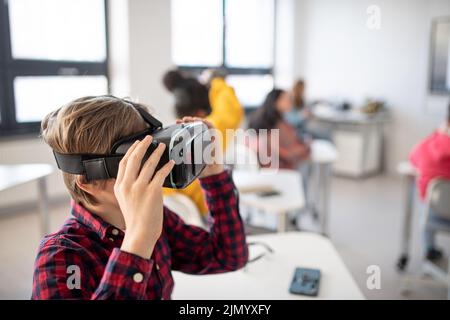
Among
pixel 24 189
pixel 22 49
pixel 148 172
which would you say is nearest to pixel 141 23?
pixel 22 49

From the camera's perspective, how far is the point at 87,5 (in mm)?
3768

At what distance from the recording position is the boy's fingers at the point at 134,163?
0.56 meters

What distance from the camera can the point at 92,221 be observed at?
75 cm

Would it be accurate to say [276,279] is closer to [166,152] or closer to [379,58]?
[166,152]

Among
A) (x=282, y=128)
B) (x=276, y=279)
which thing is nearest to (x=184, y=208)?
(x=276, y=279)

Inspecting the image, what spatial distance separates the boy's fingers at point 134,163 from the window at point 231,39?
3.09m

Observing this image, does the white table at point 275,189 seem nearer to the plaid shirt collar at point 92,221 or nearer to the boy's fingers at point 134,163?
the plaid shirt collar at point 92,221

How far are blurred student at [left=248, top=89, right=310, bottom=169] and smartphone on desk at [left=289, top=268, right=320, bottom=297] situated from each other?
5.86 feet

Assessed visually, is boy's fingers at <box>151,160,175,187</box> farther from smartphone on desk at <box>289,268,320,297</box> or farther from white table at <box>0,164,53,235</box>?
white table at <box>0,164,53,235</box>

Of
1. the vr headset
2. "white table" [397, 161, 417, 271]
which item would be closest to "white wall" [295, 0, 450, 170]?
"white table" [397, 161, 417, 271]

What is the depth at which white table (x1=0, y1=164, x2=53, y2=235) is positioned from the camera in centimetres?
213

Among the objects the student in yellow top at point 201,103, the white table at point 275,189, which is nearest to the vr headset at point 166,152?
A: the student in yellow top at point 201,103

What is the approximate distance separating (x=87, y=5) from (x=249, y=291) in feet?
11.3
